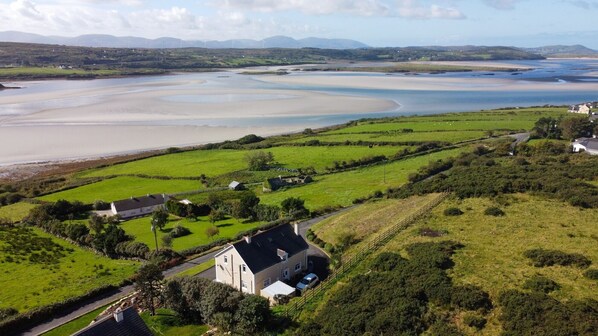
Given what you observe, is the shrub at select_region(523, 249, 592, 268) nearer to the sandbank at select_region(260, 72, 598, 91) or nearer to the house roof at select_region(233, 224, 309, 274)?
the house roof at select_region(233, 224, 309, 274)

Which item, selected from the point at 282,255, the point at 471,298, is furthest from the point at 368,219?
the point at 471,298

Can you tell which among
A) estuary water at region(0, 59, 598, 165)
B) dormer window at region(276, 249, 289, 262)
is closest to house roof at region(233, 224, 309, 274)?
dormer window at region(276, 249, 289, 262)

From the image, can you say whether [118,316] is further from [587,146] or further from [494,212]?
[587,146]

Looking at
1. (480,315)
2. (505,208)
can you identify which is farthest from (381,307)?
(505,208)

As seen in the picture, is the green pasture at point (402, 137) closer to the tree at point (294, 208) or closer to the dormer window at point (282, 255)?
the tree at point (294, 208)

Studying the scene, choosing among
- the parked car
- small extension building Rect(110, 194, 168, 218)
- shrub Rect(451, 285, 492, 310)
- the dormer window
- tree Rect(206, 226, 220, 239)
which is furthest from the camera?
small extension building Rect(110, 194, 168, 218)

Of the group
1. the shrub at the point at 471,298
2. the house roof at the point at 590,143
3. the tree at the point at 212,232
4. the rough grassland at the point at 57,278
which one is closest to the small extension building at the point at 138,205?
the rough grassland at the point at 57,278
